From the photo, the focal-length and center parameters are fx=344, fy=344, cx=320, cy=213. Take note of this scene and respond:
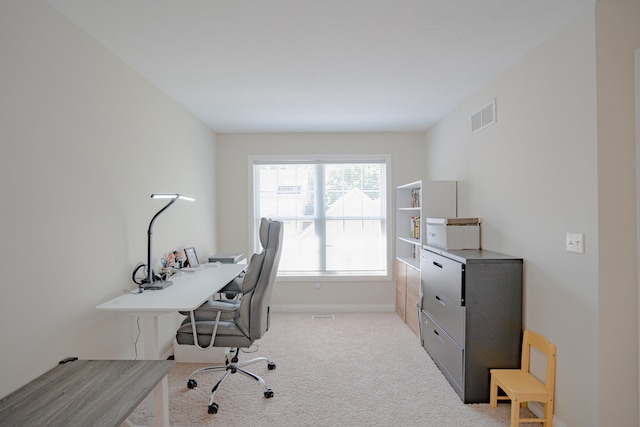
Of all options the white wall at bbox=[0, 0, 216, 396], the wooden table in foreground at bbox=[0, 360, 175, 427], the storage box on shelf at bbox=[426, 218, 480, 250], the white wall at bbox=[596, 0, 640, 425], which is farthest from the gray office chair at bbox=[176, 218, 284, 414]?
the white wall at bbox=[596, 0, 640, 425]

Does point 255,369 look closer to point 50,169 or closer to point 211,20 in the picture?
point 50,169

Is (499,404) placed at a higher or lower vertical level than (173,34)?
lower

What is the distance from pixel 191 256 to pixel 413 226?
2.67m

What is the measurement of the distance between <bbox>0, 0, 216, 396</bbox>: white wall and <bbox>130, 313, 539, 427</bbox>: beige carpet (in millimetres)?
811

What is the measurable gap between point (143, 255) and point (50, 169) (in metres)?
1.15

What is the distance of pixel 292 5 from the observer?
1864 millimetres

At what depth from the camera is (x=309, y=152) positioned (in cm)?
476

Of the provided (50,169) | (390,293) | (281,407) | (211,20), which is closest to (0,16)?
(50,169)

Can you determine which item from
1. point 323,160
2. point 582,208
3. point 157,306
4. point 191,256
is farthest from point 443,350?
point 323,160

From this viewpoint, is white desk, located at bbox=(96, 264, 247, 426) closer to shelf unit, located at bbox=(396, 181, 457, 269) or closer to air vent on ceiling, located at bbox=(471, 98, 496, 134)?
shelf unit, located at bbox=(396, 181, 457, 269)

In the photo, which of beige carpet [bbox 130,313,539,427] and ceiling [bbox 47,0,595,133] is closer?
ceiling [bbox 47,0,595,133]

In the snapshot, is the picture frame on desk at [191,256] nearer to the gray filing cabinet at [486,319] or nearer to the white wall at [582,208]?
the gray filing cabinet at [486,319]

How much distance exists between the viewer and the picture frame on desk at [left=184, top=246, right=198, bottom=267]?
141 inches

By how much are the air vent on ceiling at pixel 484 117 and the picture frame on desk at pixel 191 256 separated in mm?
3093
